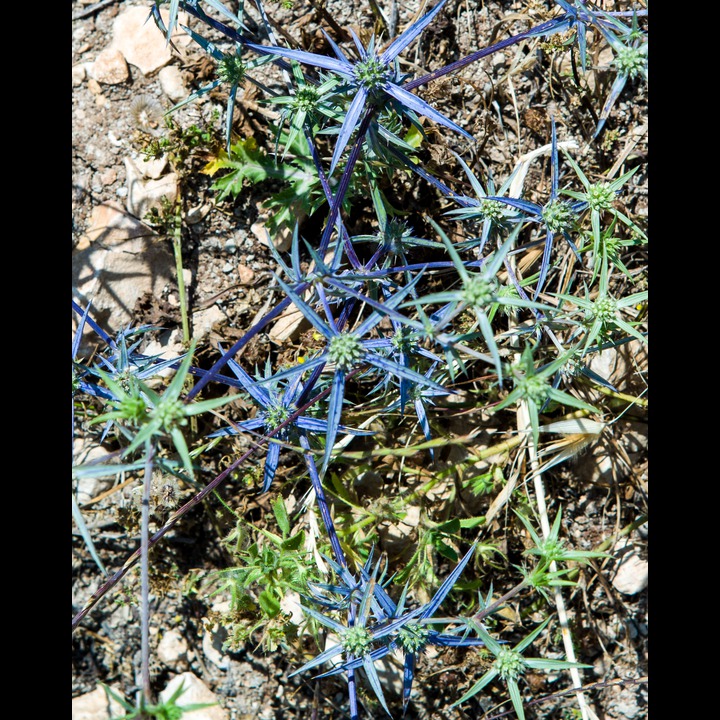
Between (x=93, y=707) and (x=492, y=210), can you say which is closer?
(x=492, y=210)

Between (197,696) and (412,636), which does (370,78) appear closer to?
(412,636)

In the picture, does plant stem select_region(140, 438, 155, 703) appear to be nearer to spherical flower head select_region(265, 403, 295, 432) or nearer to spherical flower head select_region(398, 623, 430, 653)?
spherical flower head select_region(265, 403, 295, 432)

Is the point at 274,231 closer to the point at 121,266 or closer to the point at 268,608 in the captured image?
the point at 121,266

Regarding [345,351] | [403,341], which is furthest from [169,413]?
[403,341]

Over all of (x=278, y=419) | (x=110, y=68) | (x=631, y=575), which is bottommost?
(x=631, y=575)

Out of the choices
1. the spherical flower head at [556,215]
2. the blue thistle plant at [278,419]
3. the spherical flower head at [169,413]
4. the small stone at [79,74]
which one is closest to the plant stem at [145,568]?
the spherical flower head at [169,413]

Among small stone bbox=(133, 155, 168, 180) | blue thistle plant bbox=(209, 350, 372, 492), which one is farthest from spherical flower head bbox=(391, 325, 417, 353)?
small stone bbox=(133, 155, 168, 180)
